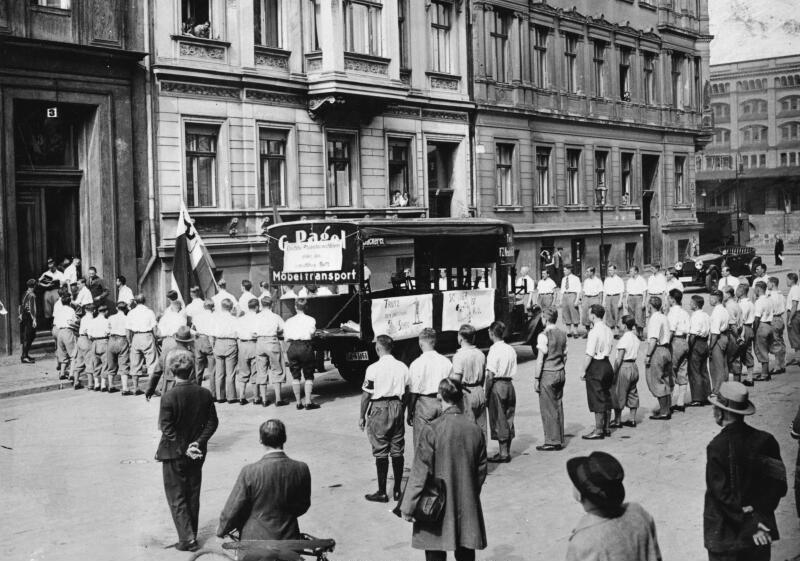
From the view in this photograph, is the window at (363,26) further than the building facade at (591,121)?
No

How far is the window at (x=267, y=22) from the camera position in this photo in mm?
26719

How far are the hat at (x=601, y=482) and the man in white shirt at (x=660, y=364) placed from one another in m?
10.0

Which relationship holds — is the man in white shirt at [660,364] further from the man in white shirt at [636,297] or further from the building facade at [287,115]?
the building facade at [287,115]

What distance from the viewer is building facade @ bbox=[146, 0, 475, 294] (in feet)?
80.3

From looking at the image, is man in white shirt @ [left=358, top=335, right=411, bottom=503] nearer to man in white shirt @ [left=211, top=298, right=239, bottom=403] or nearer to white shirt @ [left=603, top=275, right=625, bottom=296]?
man in white shirt @ [left=211, top=298, right=239, bottom=403]

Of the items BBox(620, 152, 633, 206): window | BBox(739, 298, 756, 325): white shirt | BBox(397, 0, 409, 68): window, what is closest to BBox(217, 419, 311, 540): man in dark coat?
BBox(739, 298, 756, 325): white shirt

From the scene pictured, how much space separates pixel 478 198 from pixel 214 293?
16116 millimetres

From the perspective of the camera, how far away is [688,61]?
4784cm

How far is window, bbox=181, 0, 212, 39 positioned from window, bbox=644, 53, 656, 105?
1007 inches

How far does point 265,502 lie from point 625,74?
40220 mm

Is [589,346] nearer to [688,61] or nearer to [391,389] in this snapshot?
[391,389]

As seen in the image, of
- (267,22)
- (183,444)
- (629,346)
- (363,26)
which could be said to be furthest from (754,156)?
(183,444)

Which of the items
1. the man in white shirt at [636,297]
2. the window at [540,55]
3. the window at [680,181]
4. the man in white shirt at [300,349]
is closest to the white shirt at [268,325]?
the man in white shirt at [300,349]

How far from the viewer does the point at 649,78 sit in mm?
45219
